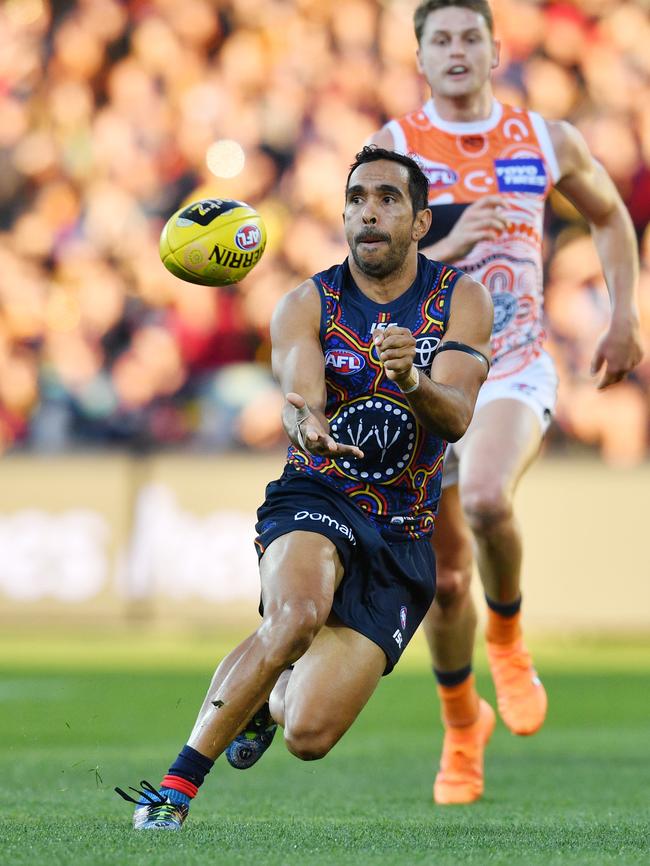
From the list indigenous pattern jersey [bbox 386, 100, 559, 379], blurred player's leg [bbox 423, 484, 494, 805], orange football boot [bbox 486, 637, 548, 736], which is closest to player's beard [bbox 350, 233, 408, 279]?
indigenous pattern jersey [bbox 386, 100, 559, 379]

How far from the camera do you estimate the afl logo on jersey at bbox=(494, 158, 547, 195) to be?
6516 mm

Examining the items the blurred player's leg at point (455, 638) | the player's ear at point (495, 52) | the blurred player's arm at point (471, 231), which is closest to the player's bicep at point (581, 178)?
the player's ear at point (495, 52)

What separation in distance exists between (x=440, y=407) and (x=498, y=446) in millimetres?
1486

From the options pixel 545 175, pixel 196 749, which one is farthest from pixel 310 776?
pixel 545 175

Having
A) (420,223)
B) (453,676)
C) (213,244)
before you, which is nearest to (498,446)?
(453,676)

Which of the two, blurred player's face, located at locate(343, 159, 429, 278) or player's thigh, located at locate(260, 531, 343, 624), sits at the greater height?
blurred player's face, located at locate(343, 159, 429, 278)

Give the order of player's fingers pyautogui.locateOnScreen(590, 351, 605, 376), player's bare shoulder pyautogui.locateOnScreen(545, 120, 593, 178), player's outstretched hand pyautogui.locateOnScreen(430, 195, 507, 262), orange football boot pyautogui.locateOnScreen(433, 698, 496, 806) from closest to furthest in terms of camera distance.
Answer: orange football boot pyautogui.locateOnScreen(433, 698, 496, 806) < player's outstretched hand pyautogui.locateOnScreen(430, 195, 507, 262) < player's bare shoulder pyautogui.locateOnScreen(545, 120, 593, 178) < player's fingers pyautogui.locateOnScreen(590, 351, 605, 376)

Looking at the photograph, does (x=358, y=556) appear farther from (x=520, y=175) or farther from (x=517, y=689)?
(x=520, y=175)

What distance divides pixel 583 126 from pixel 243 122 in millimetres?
3757

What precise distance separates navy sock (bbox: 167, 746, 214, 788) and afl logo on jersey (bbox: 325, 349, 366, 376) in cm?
136

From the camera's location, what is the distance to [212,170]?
16.7 m

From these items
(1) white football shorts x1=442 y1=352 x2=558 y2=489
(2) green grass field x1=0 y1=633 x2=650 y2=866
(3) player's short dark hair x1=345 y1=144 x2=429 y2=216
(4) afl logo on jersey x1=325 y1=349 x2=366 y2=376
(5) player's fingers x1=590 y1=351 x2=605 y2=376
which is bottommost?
(2) green grass field x1=0 y1=633 x2=650 y2=866

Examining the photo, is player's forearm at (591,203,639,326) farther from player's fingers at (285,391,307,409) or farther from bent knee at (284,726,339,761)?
bent knee at (284,726,339,761)

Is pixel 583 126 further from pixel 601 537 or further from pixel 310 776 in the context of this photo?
pixel 310 776
